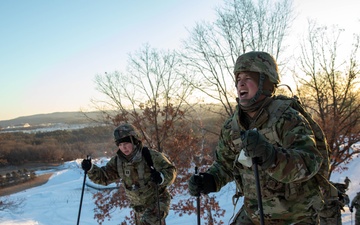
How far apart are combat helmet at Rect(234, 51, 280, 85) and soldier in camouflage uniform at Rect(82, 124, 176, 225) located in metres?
2.68

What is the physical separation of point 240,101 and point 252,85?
16 cm

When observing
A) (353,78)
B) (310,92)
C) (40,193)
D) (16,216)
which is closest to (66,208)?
(16,216)

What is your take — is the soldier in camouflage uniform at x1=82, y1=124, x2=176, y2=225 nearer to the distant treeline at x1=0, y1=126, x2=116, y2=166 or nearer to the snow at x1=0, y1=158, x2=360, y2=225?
the snow at x1=0, y1=158, x2=360, y2=225

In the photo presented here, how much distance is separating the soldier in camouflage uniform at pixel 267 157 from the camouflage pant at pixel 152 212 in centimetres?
225

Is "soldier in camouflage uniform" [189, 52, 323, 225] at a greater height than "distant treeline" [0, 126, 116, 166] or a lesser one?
greater

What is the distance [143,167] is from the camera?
4.94m

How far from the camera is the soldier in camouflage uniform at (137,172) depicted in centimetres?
487

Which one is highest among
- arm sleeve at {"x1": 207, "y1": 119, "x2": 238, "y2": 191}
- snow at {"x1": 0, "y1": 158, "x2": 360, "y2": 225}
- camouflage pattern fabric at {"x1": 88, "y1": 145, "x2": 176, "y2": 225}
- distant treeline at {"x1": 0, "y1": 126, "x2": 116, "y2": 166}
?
arm sleeve at {"x1": 207, "y1": 119, "x2": 238, "y2": 191}

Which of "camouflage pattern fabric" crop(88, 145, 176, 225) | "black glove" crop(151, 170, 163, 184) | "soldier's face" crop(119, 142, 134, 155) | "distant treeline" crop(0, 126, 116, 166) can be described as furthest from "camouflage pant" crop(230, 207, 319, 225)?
"distant treeline" crop(0, 126, 116, 166)

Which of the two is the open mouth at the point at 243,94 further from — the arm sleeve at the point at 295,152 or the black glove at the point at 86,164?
the black glove at the point at 86,164

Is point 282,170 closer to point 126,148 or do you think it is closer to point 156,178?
point 156,178

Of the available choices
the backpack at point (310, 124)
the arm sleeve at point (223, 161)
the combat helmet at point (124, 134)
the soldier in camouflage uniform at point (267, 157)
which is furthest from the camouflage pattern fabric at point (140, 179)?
the backpack at point (310, 124)

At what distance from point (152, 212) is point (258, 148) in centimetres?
357

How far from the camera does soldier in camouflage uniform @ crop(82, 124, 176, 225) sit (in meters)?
4.87
